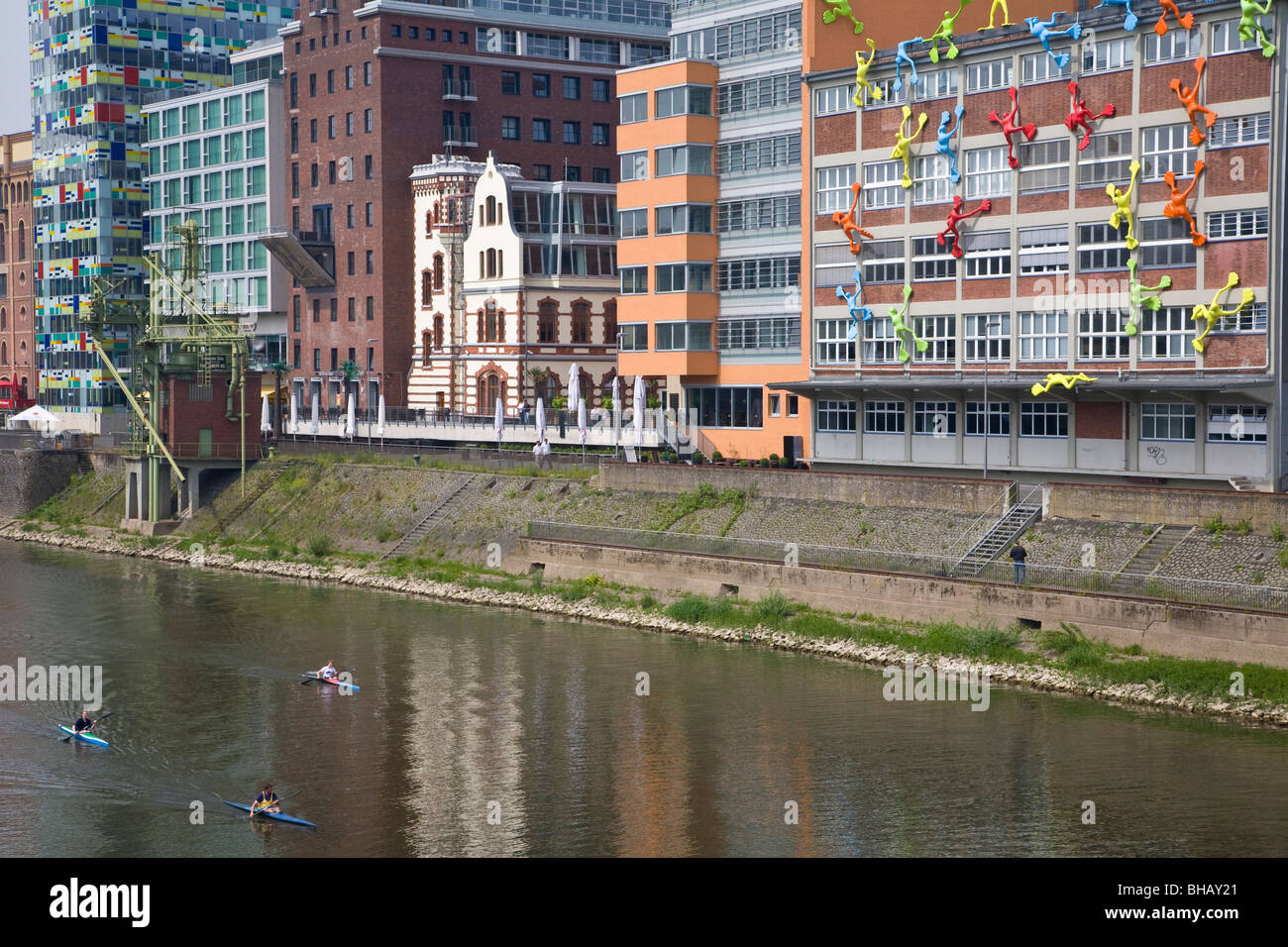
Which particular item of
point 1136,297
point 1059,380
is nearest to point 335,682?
point 1059,380

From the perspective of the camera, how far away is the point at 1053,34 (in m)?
67.2

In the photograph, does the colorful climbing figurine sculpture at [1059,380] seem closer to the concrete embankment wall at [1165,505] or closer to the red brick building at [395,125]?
the concrete embankment wall at [1165,505]

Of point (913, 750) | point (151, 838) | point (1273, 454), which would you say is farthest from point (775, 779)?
point (1273, 454)

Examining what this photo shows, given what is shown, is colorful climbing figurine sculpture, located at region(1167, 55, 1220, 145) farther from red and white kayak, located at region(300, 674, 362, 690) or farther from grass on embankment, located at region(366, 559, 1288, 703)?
red and white kayak, located at region(300, 674, 362, 690)

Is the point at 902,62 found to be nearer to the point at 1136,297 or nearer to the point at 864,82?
the point at 864,82

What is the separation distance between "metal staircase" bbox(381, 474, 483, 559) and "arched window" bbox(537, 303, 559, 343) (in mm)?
21178

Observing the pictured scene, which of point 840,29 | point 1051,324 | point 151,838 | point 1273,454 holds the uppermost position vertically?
point 840,29

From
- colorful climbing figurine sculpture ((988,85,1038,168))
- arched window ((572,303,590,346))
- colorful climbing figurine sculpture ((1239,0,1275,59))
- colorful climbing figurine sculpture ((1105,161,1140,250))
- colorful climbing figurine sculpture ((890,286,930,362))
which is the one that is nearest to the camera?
colorful climbing figurine sculpture ((1239,0,1275,59))

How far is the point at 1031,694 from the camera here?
2066 inches

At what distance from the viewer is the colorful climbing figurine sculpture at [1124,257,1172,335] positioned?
64.6 meters

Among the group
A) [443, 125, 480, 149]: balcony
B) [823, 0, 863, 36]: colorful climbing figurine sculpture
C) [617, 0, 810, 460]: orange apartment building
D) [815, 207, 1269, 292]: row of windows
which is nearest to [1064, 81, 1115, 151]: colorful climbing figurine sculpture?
[815, 207, 1269, 292]: row of windows

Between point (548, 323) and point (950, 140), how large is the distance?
38268 millimetres
